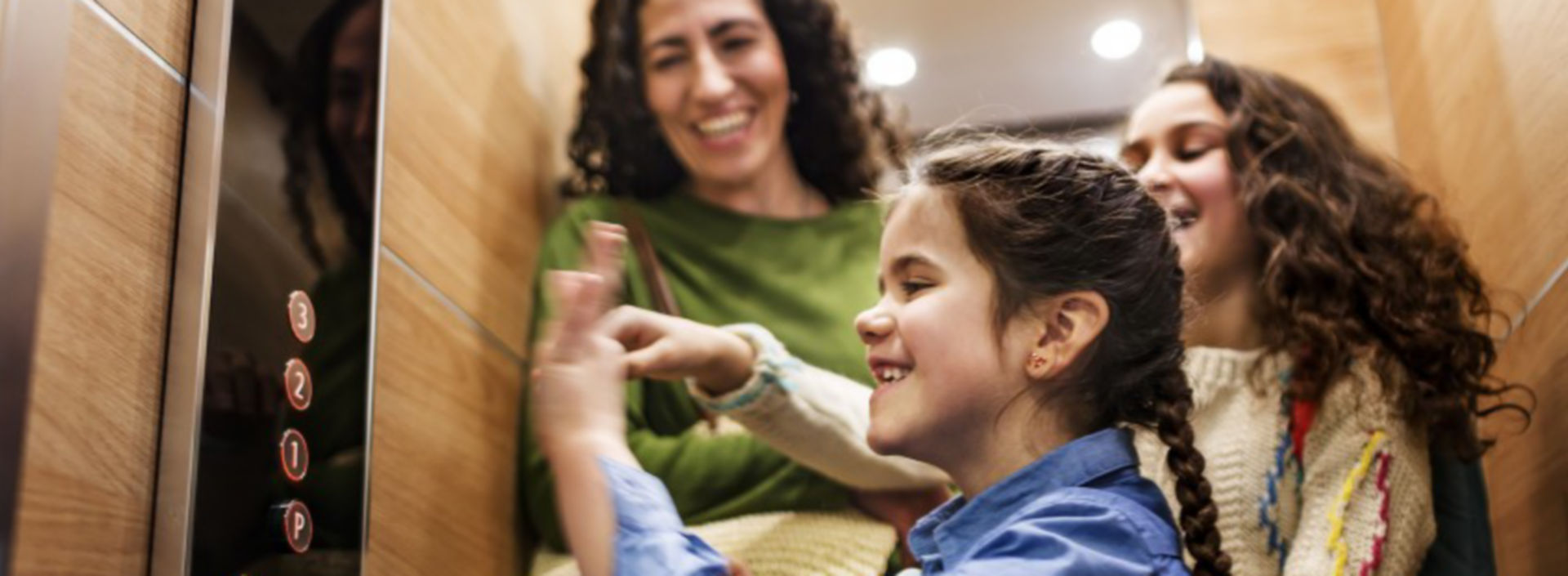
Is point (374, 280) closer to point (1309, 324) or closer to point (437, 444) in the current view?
point (437, 444)

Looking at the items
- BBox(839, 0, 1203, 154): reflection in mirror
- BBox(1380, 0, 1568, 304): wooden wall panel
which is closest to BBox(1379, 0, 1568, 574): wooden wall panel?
BBox(1380, 0, 1568, 304): wooden wall panel

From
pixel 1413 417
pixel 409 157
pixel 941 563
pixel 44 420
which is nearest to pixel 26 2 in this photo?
pixel 44 420

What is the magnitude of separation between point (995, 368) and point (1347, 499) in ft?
1.22

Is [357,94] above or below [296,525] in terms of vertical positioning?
above

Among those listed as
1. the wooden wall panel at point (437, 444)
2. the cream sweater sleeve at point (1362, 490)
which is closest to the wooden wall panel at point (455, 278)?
the wooden wall panel at point (437, 444)

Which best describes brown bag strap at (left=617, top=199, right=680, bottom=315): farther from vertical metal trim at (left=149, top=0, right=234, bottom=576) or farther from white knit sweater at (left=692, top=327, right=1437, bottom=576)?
vertical metal trim at (left=149, top=0, right=234, bottom=576)

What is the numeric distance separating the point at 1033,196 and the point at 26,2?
2.24 feet

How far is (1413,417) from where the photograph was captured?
4.42 feet

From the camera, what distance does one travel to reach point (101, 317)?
885 millimetres

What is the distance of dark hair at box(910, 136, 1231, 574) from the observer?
1146mm

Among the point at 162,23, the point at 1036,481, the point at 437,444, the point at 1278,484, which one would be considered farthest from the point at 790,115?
the point at 162,23

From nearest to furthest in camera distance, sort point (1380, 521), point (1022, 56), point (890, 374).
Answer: point (890, 374) → point (1380, 521) → point (1022, 56)

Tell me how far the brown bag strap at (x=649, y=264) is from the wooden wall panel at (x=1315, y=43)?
2.41 feet

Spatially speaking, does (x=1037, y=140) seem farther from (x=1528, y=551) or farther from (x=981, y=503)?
(x=1528, y=551)
